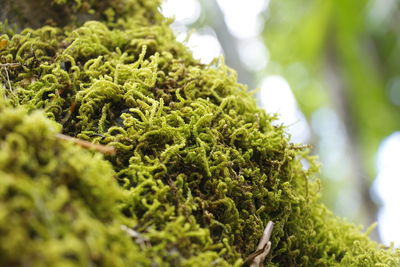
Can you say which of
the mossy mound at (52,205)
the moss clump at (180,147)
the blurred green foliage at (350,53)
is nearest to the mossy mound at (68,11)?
the moss clump at (180,147)

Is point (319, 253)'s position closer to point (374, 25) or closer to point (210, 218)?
point (210, 218)

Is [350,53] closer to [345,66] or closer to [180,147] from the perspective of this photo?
[345,66]

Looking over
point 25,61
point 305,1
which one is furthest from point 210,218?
point 305,1

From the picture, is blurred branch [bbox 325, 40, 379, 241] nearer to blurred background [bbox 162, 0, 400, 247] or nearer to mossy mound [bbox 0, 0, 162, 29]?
blurred background [bbox 162, 0, 400, 247]

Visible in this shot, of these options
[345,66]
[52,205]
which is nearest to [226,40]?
[345,66]

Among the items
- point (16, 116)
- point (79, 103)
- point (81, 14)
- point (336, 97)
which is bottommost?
point (16, 116)

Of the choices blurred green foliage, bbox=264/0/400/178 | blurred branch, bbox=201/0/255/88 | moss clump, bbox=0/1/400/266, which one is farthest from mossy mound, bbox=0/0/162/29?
blurred green foliage, bbox=264/0/400/178
